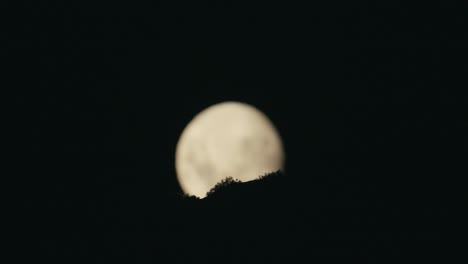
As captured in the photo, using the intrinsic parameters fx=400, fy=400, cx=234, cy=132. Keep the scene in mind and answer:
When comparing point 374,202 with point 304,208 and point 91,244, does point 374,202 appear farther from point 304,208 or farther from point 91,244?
point 91,244

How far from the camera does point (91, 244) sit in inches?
917

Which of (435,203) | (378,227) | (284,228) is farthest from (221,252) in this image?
(435,203)

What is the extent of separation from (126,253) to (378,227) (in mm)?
12933

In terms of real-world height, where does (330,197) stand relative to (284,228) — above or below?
above

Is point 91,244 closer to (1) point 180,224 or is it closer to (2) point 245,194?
(1) point 180,224

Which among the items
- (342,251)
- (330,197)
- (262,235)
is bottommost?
(342,251)

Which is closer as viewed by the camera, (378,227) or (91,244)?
(378,227)

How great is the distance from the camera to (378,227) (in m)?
17.9

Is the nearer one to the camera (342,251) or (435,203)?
(342,251)

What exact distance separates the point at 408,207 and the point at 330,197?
370 cm

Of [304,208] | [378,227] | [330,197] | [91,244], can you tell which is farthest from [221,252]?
[91,244]

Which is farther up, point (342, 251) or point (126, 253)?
point (126, 253)

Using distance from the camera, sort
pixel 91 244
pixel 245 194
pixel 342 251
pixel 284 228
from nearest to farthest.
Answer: pixel 342 251
pixel 284 228
pixel 245 194
pixel 91 244

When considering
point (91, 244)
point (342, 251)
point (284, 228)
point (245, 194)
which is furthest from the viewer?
point (91, 244)
